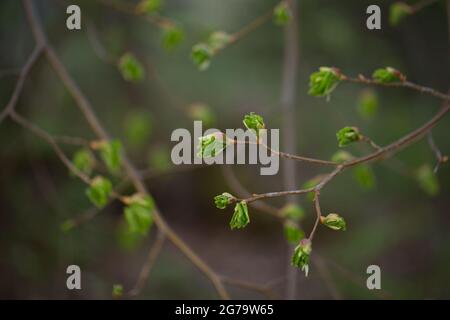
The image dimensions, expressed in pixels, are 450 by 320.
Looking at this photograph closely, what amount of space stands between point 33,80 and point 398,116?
2.27m

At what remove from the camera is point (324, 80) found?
1240 mm

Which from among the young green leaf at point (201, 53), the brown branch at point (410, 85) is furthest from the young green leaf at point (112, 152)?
the brown branch at point (410, 85)

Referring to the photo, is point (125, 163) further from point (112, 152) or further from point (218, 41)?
point (218, 41)

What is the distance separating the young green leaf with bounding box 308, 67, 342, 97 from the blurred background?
854 millimetres

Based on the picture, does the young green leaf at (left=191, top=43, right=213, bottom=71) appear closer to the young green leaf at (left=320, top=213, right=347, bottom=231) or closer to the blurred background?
the blurred background

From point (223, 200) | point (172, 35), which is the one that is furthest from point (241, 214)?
point (172, 35)

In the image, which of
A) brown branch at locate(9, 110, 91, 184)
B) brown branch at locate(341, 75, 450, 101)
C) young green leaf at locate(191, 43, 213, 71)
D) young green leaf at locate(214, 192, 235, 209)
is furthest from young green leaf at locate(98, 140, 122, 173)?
brown branch at locate(341, 75, 450, 101)

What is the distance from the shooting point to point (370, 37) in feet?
9.80

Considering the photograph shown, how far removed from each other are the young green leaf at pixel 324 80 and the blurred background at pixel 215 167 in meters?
0.85

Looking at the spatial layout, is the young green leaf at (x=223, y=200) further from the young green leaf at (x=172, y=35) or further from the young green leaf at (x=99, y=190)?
the young green leaf at (x=172, y=35)

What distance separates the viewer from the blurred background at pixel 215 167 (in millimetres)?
2570

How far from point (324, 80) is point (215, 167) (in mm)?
2919
